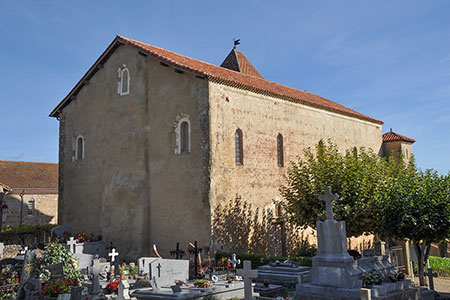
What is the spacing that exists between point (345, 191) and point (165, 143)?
28.9 feet

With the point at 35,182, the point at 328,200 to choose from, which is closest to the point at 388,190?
the point at 328,200

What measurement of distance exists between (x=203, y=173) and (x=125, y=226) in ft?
18.3

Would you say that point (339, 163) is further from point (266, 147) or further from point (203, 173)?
point (203, 173)

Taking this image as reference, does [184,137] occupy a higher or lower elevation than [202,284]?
higher

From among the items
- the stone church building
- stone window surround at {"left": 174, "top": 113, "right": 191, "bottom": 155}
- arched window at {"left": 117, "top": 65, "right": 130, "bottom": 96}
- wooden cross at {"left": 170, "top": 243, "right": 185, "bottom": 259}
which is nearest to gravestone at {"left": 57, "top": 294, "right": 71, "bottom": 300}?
wooden cross at {"left": 170, "top": 243, "right": 185, "bottom": 259}

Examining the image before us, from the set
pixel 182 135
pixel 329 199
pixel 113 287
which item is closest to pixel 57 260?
pixel 113 287

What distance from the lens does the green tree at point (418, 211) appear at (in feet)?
50.5

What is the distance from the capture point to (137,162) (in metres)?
21.0

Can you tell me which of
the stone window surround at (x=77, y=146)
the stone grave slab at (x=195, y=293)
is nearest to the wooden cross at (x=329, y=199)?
the stone grave slab at (x=195, y=293)

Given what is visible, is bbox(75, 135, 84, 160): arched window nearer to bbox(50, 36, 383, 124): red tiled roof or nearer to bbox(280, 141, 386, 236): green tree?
bbox(50, 36, 383, 124): red tiled roof

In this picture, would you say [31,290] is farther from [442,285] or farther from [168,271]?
[442,285]

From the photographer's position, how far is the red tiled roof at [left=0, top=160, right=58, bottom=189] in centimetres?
3503

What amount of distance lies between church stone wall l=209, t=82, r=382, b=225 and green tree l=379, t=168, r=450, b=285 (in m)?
6.01

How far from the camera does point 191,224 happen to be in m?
18.3
